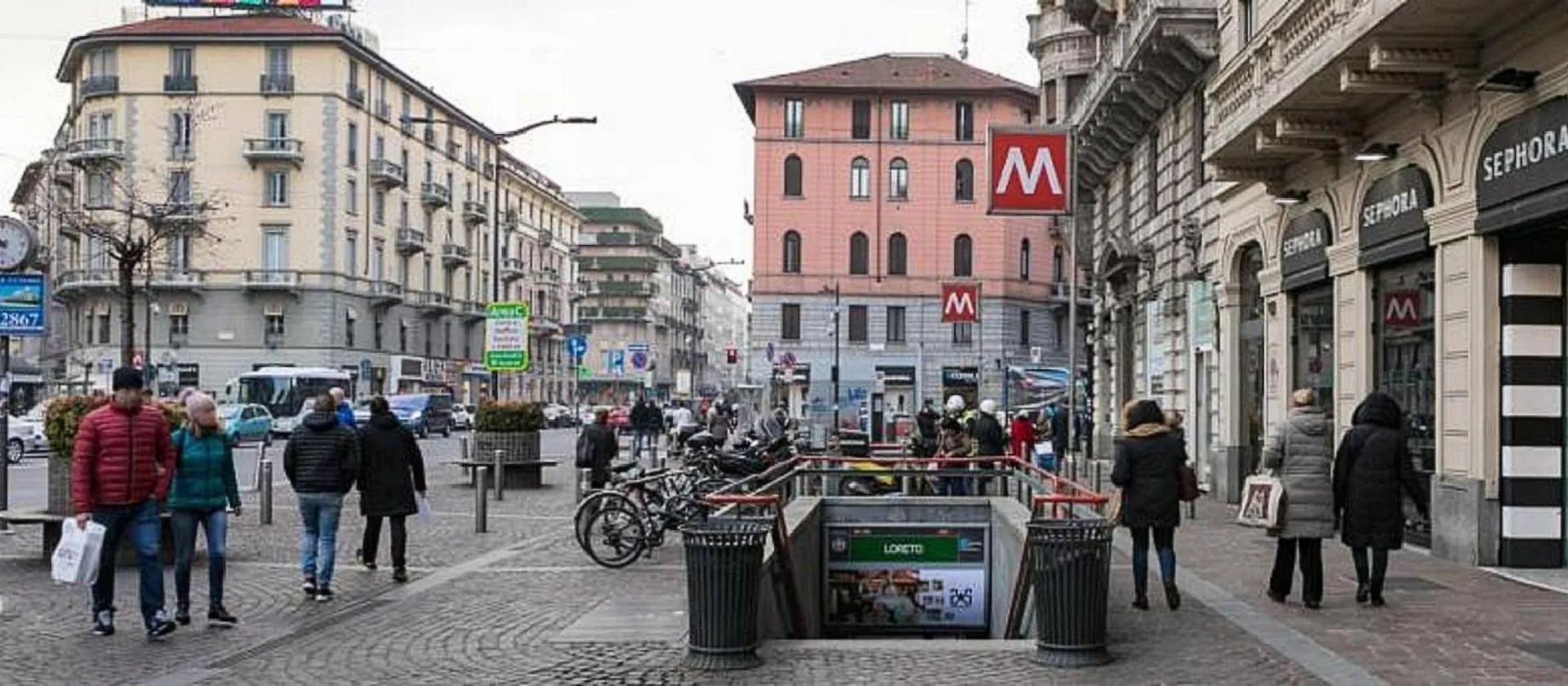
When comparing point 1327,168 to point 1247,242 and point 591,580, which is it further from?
point 591,580

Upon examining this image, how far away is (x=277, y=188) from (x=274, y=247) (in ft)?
9.13

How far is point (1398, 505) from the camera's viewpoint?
11336 millimetres

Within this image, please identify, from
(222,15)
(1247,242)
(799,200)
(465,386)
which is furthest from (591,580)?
(465,386)

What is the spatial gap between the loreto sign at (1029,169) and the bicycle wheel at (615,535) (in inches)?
192

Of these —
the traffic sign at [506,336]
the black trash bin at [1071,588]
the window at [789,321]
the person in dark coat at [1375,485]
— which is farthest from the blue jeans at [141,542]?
the window at [789,321]

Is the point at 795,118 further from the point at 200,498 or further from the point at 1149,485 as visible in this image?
the point at 200,498

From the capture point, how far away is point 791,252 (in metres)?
72.2

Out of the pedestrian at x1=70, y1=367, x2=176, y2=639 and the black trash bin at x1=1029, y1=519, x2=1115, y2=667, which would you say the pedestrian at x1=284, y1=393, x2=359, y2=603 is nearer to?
the pedestrian at x1=70, y1=367, x2=176, y2=639

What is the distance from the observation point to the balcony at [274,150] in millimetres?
72500

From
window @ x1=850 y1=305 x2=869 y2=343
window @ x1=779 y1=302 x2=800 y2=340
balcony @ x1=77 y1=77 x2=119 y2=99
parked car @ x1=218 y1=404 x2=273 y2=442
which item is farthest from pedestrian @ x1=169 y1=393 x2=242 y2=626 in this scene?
balcony @ x1=77 y1=77 x2=119 y2=99

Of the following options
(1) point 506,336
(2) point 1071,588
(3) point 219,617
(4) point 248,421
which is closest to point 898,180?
(4) point 248,421

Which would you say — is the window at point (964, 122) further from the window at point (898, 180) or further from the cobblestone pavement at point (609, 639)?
the cobblestone pavement at point (609, 639)

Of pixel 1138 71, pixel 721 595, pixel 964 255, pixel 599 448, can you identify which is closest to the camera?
pixel 721 595

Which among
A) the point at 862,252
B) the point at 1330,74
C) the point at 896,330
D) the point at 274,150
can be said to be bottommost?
the point at 896,330
